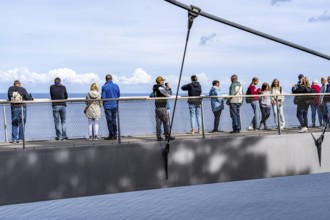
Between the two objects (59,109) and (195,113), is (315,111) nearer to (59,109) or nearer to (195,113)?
(195,113)

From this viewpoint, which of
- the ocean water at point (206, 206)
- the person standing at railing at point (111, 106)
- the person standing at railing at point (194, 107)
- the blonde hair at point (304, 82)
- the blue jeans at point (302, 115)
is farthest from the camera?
the ocean water at point (206, 206)

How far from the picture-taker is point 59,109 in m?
16.9

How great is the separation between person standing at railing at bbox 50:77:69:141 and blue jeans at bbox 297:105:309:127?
684cm

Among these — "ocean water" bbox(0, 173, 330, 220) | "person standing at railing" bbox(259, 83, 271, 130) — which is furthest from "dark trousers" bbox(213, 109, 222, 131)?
"ocean water" bbox(0, 173, 330, 220)

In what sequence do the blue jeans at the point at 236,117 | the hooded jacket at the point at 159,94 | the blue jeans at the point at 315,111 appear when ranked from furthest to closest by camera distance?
the blue jeans at the point at 315,111
the blue jeans at the point at 236,117
the hooded jacket at the point at 159,94

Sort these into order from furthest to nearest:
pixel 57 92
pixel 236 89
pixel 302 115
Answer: pixel 302 115, pixel 236 89, pixel 57 92

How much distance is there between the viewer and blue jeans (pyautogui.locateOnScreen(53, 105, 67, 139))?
55.2 feet

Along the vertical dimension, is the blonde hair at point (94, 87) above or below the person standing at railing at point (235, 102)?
above

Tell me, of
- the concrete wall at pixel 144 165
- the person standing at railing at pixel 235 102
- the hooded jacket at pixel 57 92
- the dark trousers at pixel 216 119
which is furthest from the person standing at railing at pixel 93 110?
the person standing at railing at pixel 235 102

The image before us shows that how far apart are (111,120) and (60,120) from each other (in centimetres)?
129

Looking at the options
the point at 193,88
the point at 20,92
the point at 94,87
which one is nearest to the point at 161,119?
the point at 193,88

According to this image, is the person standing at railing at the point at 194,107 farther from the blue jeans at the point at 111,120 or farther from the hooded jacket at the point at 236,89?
the blue jeans at the point at 111,120

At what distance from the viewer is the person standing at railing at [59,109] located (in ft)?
55.2

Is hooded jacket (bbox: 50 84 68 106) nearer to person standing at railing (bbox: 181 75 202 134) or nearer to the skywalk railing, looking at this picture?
the skywalk railing
